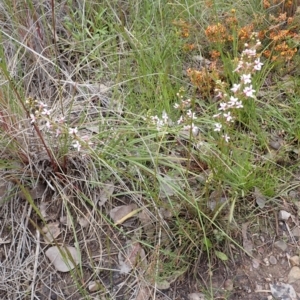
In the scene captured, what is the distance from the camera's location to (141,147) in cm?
180

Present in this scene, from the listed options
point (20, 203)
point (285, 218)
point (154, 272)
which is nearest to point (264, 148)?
point (285, 218)

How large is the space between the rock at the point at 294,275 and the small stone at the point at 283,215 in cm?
20

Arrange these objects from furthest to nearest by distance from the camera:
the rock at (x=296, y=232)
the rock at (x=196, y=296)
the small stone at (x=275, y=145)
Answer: the small stone at (x=275, y=145) < the rock at (x=296, y=232) < the rock at (x=196, y=296)

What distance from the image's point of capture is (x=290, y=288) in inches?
64.4

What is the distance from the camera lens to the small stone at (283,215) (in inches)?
69.8

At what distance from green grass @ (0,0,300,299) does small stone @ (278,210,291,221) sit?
0.04m

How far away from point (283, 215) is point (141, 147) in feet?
2.04

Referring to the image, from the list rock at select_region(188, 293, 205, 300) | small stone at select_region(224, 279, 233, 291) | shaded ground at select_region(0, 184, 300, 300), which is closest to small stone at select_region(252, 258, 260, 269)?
shaded ground at select_region(0, 184, 300, 300)

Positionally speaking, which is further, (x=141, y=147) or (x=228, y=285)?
(x=141, y=147)

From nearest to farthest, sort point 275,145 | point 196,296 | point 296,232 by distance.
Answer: point 196,296
point 296,232
point 275,145

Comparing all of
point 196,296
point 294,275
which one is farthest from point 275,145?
point 196,296

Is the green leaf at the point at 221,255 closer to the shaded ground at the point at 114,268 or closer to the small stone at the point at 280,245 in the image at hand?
the shaded ground at the point at 114,268

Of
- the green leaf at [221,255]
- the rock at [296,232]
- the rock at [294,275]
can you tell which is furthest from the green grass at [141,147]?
the rock at [294,275]

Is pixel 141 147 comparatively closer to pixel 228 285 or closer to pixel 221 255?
pixel 221 255
